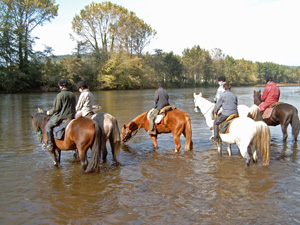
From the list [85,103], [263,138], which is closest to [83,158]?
[85,103]

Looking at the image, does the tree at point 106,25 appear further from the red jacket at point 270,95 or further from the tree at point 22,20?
the red jacket at point 270,95

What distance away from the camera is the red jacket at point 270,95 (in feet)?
33.9

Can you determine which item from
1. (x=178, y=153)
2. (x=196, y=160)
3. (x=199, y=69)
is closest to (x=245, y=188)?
(x=196, y=160)

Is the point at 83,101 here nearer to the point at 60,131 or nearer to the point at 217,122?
the point at 60,131

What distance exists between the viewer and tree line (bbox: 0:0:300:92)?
4819cm

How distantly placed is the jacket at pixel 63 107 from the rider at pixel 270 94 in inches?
294

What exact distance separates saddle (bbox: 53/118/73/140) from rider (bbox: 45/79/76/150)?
0.10 meters

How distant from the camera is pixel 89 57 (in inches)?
2420

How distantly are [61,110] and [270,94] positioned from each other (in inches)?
310

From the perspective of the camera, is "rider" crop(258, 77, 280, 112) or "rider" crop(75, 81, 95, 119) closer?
"rider" crop(75, 81, 95, 119)

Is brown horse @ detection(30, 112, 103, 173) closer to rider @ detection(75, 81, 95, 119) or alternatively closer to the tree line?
rider @ detection(75, 81, 95, 119)

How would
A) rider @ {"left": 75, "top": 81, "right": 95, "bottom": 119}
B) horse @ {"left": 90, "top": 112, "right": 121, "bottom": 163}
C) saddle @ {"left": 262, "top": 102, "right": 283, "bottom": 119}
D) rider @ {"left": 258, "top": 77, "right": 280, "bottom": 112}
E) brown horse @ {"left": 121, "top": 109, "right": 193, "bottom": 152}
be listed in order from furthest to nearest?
rider @ {"left": 258, "top": 77, "right": 280, "bottom": 112}
saddle @ {"left": 262, "top": 102, "right": 283, "bottom": 119}
brown horse @ {"left": 121, "top": 109, "right": 193, "bottom": 152}
horse @ {"left": 90, "top": 112, "right": 121, "bottom": 163}
rider @ {"left": 75, "top": 81, "right": 95, "bottom": 119}

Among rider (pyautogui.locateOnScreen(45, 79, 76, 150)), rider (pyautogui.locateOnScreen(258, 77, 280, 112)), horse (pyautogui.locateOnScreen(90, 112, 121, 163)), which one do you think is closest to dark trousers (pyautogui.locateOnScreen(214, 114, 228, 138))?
horse (pyautogui.locateOnScreen(90, 112, 121, 163))

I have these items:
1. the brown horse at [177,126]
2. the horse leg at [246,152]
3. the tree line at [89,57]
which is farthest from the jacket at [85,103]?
the tree line at [89,57]
